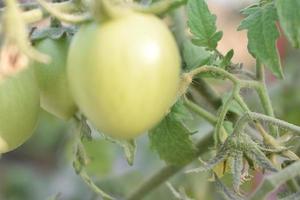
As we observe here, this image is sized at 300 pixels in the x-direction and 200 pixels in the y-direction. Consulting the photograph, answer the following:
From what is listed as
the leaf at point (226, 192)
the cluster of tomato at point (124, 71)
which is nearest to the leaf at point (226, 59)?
the leaf at point (226, 192)

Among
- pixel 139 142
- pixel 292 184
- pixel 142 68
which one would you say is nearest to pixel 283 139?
pixel 292 184

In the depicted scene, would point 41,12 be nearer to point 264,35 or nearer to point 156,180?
point 264,35

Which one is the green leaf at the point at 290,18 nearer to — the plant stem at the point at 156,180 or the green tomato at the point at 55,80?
the green tomato at the point at 55,80

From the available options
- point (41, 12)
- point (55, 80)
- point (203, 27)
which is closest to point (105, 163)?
point (203, 27)

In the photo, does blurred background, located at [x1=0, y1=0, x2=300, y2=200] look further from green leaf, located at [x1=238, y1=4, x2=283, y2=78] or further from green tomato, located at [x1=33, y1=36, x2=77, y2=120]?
green leaf, located at [x1=238, y1=4, x2=283, y2=78]

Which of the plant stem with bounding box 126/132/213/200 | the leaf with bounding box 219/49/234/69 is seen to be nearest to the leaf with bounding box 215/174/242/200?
the leaf with bounding box 219/49/234/69

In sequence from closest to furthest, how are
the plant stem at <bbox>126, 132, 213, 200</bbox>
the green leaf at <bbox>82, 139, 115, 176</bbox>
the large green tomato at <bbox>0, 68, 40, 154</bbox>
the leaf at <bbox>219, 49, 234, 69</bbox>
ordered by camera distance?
the large green tomato at <bbox>0, 68, 40, 154</bbox>
the leaf at <bbox>219, 49, 234, 69</bbox>
the plant stem at <bbox>126, 132, 213, 200</bbox>
the green leaf at <bbox>82, 139, 115, 176</bbox>

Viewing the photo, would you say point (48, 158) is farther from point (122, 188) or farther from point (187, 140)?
point (187, 140)
